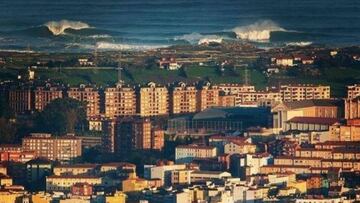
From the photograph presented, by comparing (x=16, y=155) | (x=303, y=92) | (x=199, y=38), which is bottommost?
(x=16, y=155)

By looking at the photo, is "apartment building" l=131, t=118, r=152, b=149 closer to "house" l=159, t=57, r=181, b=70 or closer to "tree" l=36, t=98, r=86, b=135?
"tree" l=36, t=98, r=86, b=135

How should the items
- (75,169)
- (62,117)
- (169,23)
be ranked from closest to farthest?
1. (75,169)
2. (62,117)
3. (169,23)

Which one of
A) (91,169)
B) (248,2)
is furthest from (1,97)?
(248,2)

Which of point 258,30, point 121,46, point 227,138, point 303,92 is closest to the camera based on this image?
point 227,138

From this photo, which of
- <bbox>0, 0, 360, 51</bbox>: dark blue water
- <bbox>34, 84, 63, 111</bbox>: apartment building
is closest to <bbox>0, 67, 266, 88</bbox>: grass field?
<bbox>34, 84, 63, 111</bbox>: apartment building

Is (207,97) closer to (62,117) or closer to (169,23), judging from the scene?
(62,117)

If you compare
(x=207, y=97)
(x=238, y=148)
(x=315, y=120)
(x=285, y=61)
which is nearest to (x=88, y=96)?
(x=207, y=97)

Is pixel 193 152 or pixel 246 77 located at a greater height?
pixel 246 77
